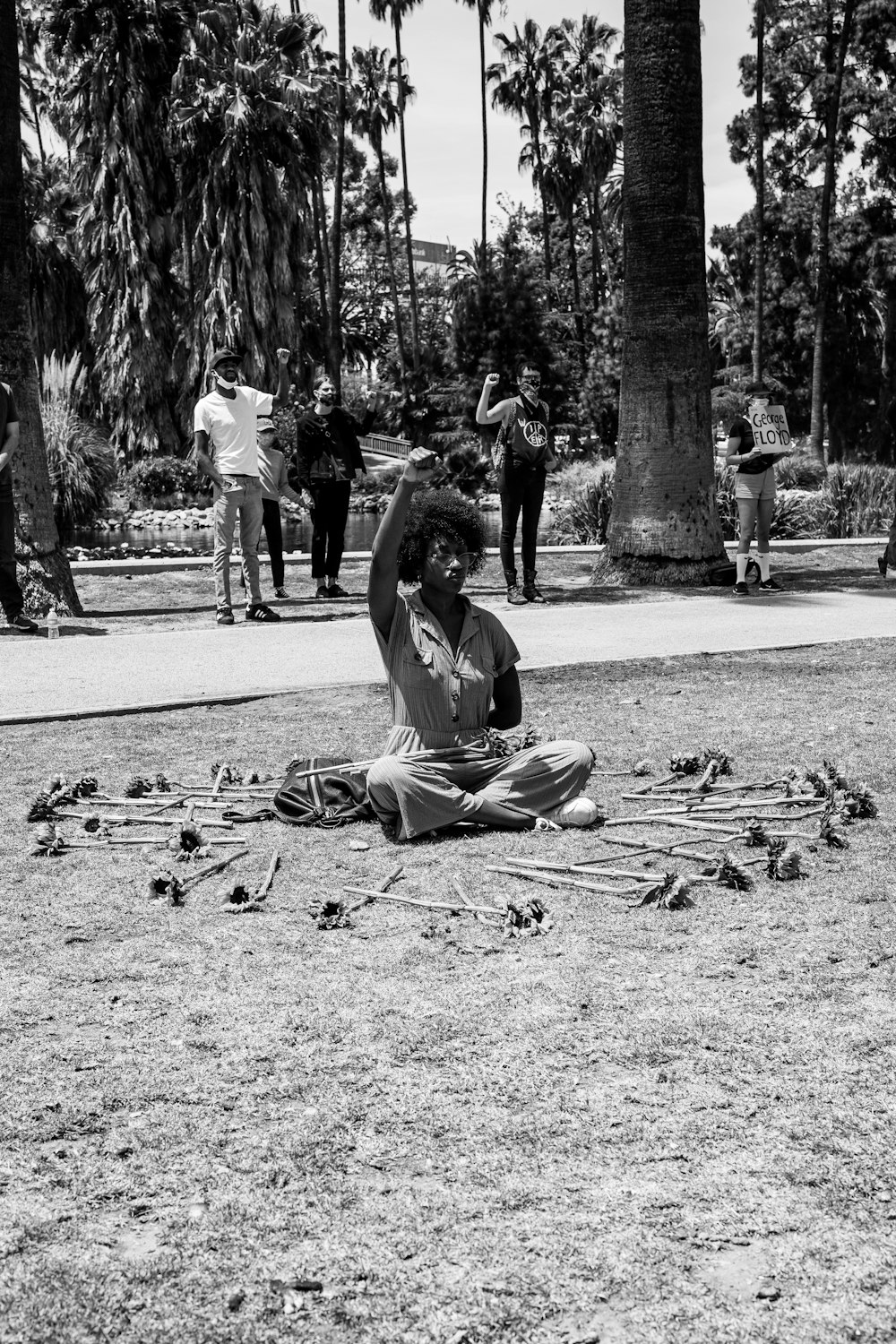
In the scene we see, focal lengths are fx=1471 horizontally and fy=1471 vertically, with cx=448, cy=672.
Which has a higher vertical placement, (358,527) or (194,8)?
(194,8)

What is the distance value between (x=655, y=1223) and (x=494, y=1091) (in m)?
0.59

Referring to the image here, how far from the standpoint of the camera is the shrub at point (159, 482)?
3366 cm

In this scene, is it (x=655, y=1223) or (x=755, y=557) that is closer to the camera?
(x=655, y=1223)

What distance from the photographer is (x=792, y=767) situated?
579 cm

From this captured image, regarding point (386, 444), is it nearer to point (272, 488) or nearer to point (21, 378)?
point (272, 488)

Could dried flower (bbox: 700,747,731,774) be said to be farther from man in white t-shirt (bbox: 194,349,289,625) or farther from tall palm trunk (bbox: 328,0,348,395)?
tall palm trunk (bbox: 328,0,348,395)

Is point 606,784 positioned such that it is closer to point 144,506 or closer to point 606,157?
point 144,506

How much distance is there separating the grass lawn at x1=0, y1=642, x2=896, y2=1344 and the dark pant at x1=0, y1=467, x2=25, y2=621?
4954 millimetres

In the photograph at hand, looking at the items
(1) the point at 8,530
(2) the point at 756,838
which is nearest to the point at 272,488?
(1) the point at 8,530

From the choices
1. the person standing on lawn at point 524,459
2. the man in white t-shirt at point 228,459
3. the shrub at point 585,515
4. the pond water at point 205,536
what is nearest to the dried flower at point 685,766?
the man in white t-shirt at point 228,459

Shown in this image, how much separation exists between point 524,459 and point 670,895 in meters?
7.33

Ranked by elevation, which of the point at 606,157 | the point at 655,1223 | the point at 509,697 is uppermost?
the point at 606,157

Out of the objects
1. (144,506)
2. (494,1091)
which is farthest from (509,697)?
(144,506)

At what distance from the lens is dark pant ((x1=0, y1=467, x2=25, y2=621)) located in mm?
9609
